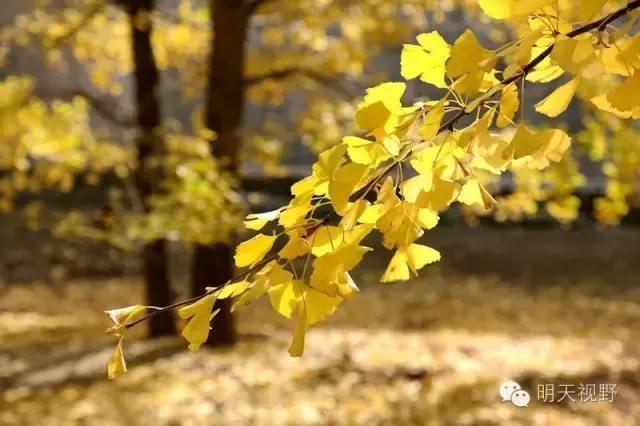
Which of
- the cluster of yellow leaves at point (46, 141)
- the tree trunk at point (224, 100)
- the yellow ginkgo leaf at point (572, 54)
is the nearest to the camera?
the yellow ginkgo leaf at point (572, 54)

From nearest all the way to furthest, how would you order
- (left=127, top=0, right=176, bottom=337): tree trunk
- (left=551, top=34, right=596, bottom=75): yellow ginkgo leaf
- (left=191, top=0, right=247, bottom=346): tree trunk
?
(left=551, top=34, right=596, bottom=75): yellow ginkgo leaf, (left=191, top=0, right=247, bottom=346): tree trunk, (left=127, top=0, right=176, bottom=337): tree trunk

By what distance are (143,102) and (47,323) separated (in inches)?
104

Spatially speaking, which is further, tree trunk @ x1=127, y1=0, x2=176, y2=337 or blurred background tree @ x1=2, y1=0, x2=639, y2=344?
tree trunk @ x1=127, y1=0, x2=176, y2=337

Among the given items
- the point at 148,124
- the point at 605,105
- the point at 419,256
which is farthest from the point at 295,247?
the point at 148,124

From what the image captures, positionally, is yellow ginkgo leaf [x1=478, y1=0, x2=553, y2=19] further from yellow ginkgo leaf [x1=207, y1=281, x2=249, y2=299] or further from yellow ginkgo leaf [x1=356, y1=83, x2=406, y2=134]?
yellow ginkgo leaf [x1=207, y1=281, x2=249, y2=299]

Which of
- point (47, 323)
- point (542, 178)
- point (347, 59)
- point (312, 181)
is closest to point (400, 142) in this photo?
point (312, 181)

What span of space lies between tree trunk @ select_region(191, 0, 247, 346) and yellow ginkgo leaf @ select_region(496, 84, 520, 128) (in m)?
3.83

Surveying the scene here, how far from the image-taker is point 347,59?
18.9 feet

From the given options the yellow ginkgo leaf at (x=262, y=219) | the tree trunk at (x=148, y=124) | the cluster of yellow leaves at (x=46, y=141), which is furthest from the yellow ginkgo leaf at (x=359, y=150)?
the tree trunk at (x=148, y=124)

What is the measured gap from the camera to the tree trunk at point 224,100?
187 inches

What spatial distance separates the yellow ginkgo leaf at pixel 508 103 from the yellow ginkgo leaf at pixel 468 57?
81 mm

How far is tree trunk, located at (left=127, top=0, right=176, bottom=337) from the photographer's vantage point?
5.18 metres

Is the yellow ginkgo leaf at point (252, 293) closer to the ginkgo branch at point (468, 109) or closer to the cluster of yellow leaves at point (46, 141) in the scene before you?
the ginkgo branch at point (468, 109)

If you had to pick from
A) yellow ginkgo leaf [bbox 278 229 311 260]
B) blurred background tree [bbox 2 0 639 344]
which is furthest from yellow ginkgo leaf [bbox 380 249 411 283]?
blurred background tree [bbox 2 0 639 344]
